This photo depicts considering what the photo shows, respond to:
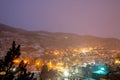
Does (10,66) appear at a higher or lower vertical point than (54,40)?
lower

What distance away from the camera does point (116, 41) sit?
97.1 meters

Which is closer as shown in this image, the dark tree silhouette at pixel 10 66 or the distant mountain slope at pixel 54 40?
the dark tree silhouette at pixel 10 66

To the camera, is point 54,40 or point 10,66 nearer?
point 10,66

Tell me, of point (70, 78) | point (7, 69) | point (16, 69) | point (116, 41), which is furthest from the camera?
point (116, 41)

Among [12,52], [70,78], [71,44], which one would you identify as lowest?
[70,78]

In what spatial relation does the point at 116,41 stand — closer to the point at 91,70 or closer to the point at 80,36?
the point at 80,36

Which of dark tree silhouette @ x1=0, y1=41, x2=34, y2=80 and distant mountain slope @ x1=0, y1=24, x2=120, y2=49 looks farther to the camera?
distant mountain slope @ x1=0, y1=24, x2=120, y2=49

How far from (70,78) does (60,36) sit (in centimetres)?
7396

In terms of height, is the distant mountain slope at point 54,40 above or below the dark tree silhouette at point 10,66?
above

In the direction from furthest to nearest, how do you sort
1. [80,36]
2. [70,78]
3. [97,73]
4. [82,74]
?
[80,36]
[82,74]
[70,78]
[97,73]

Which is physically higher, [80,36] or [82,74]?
[80,36]

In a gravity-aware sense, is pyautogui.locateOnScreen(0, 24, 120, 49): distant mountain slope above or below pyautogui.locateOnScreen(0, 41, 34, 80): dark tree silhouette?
above

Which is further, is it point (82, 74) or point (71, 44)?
point (71, 44)

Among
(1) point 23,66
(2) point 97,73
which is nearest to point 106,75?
(2) point 97,73
